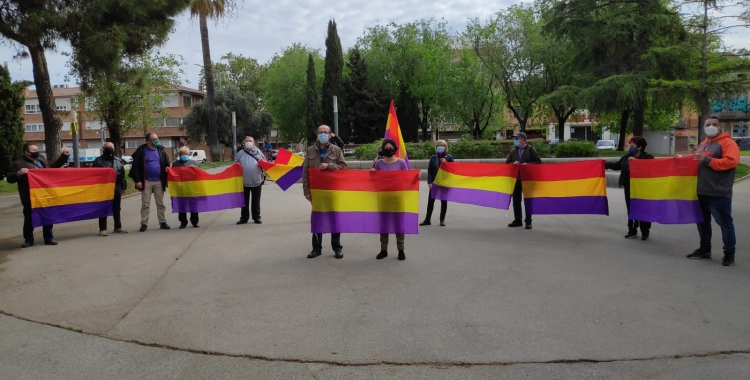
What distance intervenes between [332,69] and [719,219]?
4281 cm

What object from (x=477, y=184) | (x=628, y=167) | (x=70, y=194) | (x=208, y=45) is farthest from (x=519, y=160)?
(x=208, y=45)

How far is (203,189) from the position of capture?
11594mm

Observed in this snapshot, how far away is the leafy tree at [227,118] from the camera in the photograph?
56.8m

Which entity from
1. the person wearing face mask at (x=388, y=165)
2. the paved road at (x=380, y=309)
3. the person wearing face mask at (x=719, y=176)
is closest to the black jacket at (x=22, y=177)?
the paved road at (x=380, y=309)

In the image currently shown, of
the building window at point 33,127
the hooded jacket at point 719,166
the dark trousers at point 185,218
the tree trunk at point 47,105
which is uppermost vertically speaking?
the building window at point 33,127

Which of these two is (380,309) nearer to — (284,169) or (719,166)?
(719,166)

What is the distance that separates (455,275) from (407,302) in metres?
1.32

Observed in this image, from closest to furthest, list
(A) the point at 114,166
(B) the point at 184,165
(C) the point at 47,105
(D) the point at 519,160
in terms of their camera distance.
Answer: (D) the point at 519,160 → (A) the point at 114,166 → (B) the point at 184,165 → (C) the point at 47,105

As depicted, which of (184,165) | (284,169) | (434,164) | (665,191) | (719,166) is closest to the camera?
(719,166)

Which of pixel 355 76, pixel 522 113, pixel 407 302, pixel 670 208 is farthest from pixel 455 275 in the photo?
pixel 355 76

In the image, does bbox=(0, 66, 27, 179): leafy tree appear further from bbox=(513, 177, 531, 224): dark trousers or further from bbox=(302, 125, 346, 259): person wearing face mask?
bbox=(513, 177, 531, 224): dark trousers

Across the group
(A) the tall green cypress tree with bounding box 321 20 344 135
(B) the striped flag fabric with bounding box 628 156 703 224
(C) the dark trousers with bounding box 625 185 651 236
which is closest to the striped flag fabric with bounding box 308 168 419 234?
(B) the striped flag fabric with bounding box 628 156 703 224

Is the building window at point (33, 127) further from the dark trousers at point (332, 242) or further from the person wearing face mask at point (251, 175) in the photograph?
the dark trousers at point (332, 242)

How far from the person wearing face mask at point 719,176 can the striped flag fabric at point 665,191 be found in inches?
15.3
